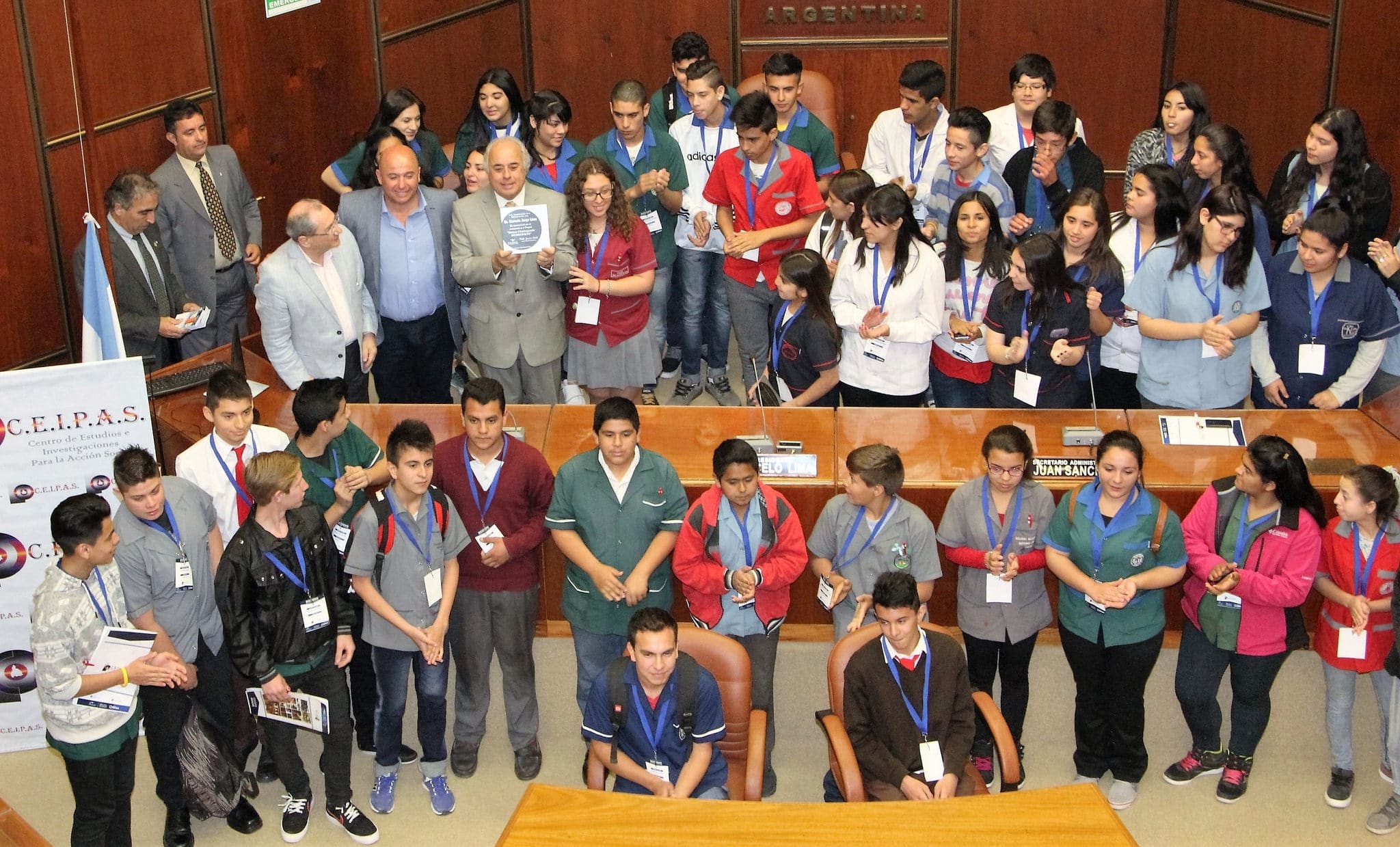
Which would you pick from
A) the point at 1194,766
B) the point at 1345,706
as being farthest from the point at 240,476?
the point at 1345,706

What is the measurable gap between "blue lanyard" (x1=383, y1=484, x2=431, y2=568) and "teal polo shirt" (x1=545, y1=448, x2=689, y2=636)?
1.35 ft

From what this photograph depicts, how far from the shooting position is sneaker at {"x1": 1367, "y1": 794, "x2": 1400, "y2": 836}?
493cm

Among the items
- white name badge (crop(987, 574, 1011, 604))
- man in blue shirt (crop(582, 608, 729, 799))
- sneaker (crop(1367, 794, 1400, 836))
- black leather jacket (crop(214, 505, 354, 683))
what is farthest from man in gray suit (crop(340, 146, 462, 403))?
sneaker (crop(1367, 794, 1400, 836))

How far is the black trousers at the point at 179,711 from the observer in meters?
4.75

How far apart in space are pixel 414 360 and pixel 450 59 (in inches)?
119

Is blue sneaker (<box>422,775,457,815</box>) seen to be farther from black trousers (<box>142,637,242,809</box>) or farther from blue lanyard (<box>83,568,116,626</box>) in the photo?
blue lanyard (<box>83,568,116,626</box>)

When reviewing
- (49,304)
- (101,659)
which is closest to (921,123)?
(49,304)

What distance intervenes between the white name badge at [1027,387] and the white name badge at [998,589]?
3.83 feet

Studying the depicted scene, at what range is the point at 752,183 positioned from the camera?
6.85 meters

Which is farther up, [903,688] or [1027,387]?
[1027,387]

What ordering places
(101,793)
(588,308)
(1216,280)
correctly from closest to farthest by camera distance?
1. (101,793)
2. (1216,280)
3. (588,308)

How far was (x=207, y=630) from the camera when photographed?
484 cm

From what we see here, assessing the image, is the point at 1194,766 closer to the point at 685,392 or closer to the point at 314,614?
the point at 314,614

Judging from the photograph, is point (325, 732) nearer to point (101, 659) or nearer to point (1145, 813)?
point (101, 659)
